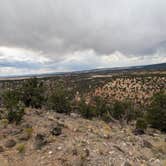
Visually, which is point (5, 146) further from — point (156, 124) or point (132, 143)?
point (156, 124)

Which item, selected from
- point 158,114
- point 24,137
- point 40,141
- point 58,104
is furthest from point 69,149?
point 58,104

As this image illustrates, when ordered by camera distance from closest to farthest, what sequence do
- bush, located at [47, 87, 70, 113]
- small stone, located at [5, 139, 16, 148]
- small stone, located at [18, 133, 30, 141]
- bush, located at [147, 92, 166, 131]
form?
small stone, located at [5, 139, 16, 148] → small stone, located at [18, 133, 30, 141] → bush, located at [147, 92, 166, 131] → bush, located at [47, 87, 70, 113]

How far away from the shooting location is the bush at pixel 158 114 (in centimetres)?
2777

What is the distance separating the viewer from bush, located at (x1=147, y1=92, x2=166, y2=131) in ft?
91.1

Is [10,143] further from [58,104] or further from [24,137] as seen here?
[58,104]

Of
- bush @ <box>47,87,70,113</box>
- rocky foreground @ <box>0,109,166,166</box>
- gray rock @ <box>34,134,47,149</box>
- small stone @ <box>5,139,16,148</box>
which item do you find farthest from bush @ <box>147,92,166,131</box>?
small stone @ <box>5,139,16,148</box>

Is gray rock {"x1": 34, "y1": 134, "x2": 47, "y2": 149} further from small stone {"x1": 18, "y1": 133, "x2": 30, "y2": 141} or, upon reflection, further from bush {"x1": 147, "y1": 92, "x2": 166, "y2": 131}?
bush {"x1": 147, "y1": 92, "x2": 166, "y2": 131}

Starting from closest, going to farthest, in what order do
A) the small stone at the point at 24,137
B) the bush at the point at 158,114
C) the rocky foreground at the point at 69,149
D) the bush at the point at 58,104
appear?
1. the rocky foreground at the point at 69,149
2. the small stone at the point at 24,137
3. the bush at the point at 158,114
4. the bush at the point at 58,104

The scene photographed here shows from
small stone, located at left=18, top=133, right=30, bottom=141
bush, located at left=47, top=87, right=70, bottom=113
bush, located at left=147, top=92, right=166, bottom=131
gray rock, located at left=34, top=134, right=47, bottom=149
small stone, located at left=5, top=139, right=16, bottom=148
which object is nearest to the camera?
gray rock, located at left=34, top=134, right=47, bottom=149

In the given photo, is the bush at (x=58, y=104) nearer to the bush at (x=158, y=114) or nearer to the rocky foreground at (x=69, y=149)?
the bush at (x=158, y=114)

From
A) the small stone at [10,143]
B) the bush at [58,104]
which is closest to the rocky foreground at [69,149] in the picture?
the small stone at [10,143]

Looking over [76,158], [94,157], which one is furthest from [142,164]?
[76,158]

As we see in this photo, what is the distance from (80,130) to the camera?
52.4 ft

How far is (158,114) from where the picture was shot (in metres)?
27.9
